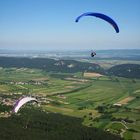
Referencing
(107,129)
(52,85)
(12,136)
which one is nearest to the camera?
(12,136)

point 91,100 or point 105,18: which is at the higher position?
point 105,18

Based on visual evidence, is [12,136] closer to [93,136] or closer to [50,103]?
[93,136]

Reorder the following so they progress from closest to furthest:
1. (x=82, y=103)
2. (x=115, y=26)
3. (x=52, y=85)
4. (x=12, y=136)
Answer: (x=115, y=26) < (x=12, y=136) < (x=82, y=103) < (x=52, y=85)

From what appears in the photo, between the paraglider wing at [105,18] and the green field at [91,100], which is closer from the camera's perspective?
the paraglider wing at [105,18]

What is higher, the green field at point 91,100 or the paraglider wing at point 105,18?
the paraglider wing at point 105,18

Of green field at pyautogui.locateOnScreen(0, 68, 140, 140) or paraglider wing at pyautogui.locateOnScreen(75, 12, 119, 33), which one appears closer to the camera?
paraglider wing at pyautogui.locateOnScreen(75, 12, 119, 33)

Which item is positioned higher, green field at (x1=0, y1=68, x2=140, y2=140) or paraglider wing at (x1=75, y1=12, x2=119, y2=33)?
paraglider wing at (x1=75, y1=12, x2=119, y2=33)

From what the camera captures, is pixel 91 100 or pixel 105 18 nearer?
pixel 105 18

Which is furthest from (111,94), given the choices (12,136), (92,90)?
(12,136)
